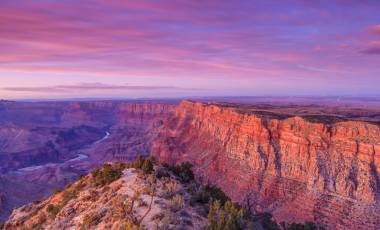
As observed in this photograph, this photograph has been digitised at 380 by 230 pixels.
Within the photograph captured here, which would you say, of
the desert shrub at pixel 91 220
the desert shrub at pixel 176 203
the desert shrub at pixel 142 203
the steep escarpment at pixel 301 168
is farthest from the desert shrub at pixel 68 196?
the steep escarpment at pixel 301 168

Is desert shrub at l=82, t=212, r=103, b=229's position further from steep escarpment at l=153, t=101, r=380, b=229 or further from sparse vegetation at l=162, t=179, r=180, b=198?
steep escarpment at l=153, t=101, r=380, b=229

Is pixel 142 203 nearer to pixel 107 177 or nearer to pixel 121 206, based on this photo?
pixel 121 206

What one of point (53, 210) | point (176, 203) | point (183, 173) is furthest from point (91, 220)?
point (183, 173)

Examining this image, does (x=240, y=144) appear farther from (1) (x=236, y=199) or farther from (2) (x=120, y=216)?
(2) (x=120, y=216)

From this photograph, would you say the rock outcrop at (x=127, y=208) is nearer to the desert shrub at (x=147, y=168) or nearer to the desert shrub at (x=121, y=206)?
the desert shrub at (x=121, y=206)

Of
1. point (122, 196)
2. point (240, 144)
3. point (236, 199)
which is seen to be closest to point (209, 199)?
point (122, 196)

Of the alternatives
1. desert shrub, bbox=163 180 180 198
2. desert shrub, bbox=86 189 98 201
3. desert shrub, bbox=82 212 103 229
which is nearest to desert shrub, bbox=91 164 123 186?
desert shrub, bbox=86 189 98 201
